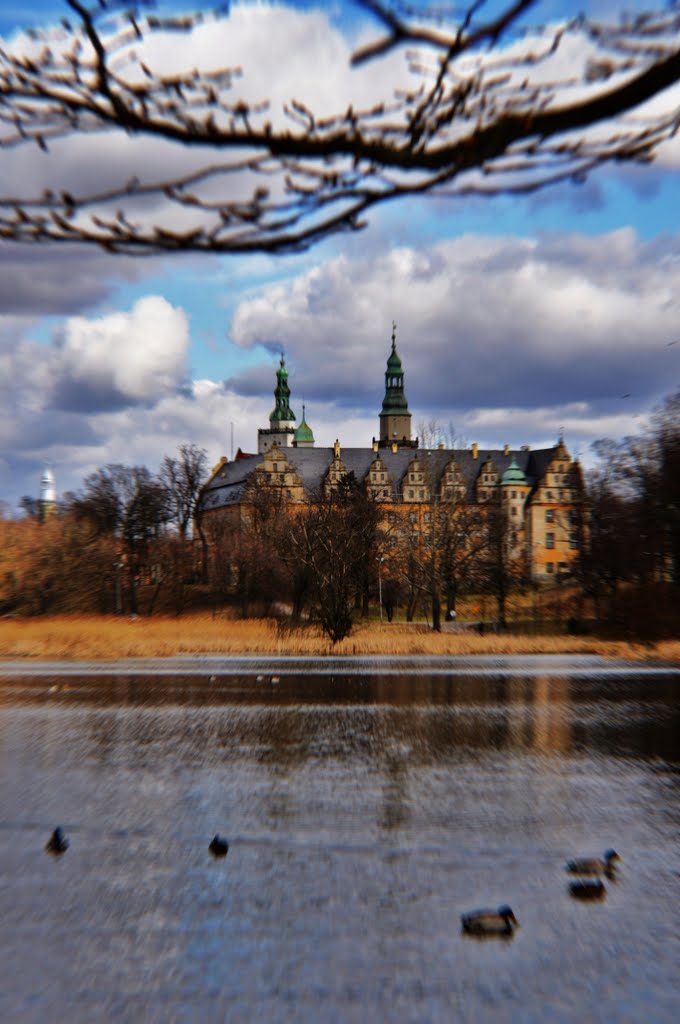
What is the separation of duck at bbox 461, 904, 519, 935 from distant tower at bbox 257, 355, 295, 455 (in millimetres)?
143088

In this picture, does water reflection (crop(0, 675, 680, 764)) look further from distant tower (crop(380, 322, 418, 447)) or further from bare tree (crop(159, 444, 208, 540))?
distant tower (crop(380, 322, 418, 447))

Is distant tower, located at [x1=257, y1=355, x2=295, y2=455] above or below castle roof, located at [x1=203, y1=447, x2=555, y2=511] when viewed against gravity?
above

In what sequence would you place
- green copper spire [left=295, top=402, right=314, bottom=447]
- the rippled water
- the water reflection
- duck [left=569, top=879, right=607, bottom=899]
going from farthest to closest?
green copper spire [left=295, top=402, right=314, bottom=447], the water reflection, duck [left=569, top=879, right=607, bottom=899], the rippled water

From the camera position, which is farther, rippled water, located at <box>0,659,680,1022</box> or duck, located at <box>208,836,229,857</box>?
duck, located at <box>208,836,229,857</box>

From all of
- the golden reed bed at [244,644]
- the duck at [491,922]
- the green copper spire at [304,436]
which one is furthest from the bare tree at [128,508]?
the green copper spire at [304,436]

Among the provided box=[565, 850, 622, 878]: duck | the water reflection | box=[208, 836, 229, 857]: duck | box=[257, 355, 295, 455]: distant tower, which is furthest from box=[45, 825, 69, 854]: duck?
box=[257, 355, 295, 455]: distant tower

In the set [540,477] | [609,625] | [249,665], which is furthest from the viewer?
[540,477]

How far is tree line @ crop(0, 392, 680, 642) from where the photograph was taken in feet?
121

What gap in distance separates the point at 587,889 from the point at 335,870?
6.27 ft

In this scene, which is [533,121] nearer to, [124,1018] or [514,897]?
[124,1018]

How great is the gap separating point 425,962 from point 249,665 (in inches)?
780

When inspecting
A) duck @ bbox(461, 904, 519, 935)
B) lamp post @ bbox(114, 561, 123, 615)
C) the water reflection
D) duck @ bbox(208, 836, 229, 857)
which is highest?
lamp post @ bbox(114, 561, 123, 615)

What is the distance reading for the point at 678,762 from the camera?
12.4 m

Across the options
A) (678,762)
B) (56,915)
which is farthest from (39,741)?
(678,762)
